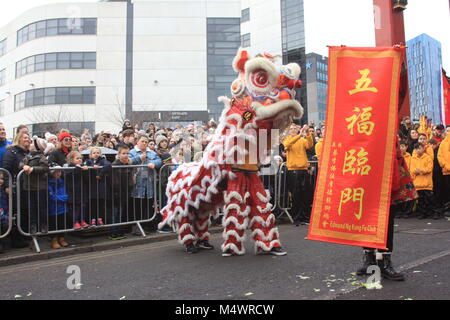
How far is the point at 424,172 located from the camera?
319 inches

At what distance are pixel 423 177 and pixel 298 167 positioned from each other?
268 cm

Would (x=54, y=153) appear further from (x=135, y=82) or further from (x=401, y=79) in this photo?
(x=135, y=82)

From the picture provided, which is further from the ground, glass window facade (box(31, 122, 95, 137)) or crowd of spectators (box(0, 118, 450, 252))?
glass window facade (box(31, 122, 95, 137))

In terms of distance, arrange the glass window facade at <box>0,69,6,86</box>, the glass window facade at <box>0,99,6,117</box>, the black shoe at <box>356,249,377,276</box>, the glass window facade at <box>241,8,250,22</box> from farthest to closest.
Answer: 1. the glass window facade at <box>241,8,250,22</box>
2. the glass window facade at <box>0,69,6,86</box>
3. the glass window facade at <box>0,99,6,117</box>
4. the black shoe at <box>356,249,377,276</box>

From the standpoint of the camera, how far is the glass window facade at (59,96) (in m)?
34.1

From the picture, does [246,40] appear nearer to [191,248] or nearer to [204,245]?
[204,245]

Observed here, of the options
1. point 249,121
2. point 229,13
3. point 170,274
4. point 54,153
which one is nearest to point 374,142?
point 249,121

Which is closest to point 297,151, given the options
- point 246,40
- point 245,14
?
point 246,40

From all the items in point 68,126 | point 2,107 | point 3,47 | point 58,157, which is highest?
point 3,47

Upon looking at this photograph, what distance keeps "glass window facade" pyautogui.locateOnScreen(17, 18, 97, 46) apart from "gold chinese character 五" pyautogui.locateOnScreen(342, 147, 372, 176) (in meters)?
36.3

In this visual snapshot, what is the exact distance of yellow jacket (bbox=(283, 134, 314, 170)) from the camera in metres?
7.67

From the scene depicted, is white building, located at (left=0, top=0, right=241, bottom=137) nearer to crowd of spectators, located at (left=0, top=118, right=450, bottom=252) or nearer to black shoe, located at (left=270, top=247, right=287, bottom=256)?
crowd of spectators, located at (left=0, top=118, right=450, bottom=252)

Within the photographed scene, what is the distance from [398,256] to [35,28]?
38.8 metres

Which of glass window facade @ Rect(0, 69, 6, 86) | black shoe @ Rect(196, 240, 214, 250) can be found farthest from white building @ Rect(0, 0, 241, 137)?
black shoe @ Rect(196, 240, 214, 250)
